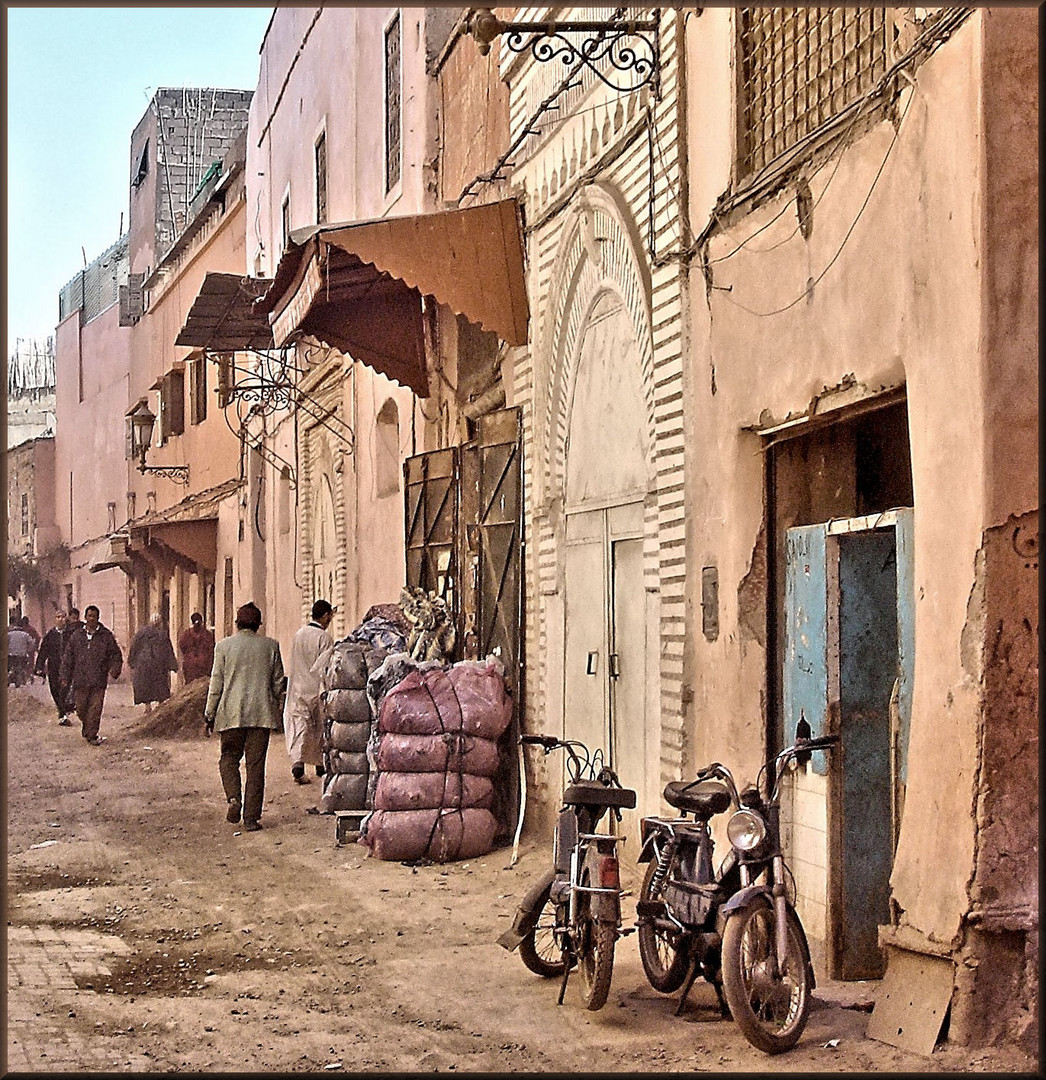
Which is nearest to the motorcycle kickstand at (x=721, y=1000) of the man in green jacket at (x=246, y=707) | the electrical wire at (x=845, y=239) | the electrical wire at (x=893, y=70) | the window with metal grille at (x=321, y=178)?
the electrical wire at (x=845, y=239)

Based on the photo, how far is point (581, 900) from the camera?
649cm

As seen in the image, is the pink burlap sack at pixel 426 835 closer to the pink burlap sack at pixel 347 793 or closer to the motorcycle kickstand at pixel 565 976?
the pink burlap sack at pixel 347 793

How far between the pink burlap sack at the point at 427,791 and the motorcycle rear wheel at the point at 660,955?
12.7 ft

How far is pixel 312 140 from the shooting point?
2027cm

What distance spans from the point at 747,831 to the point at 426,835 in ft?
15.4

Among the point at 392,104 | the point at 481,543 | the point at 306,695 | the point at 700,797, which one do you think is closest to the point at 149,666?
the point at 306,695

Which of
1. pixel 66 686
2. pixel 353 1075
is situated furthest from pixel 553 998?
pixel 66 686

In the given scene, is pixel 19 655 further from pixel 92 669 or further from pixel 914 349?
pixel 914 349

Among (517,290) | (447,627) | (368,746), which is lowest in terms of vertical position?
(368,746)

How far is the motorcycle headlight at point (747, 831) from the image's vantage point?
5.88 m

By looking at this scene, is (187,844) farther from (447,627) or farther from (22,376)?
(22,376)

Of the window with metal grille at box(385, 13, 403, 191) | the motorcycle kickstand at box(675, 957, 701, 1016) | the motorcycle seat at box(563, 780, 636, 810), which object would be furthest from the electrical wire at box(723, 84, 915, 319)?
the window with metal grille at box(385, 13, 403, 191)

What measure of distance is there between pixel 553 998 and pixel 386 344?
346 inches

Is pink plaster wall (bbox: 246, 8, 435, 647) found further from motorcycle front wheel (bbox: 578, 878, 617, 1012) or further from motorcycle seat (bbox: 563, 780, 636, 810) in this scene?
motorcycle front wheel (bbox: 578, 878, 617, 1012)
